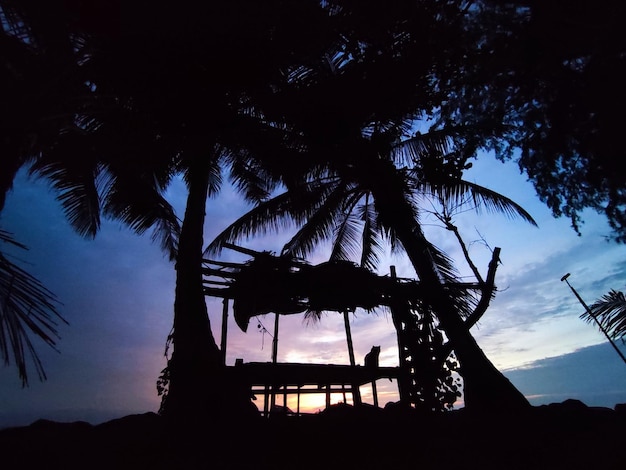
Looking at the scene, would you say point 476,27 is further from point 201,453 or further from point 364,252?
point 201,453

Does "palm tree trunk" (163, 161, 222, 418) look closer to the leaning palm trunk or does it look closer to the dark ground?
the dark ground

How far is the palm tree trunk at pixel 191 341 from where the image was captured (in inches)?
151

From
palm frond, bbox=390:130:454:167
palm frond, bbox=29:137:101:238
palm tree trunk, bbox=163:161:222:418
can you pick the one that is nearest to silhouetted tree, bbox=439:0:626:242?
palm frond, bbox=390:130:454:167

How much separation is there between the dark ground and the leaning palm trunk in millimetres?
737

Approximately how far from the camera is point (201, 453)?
Answer: 9.67 ft

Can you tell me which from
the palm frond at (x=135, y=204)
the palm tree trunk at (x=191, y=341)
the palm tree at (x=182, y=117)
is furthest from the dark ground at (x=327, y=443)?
the palm frond at (x=135, y=204)

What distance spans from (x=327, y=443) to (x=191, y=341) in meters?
2.14

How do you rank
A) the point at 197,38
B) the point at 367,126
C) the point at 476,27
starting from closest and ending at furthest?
the point at 197,38
the point at 476,27
the point at 367,126

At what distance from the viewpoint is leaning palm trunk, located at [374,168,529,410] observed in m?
5.04

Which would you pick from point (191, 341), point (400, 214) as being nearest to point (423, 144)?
point (400, 214)

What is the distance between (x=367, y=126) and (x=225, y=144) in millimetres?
3381

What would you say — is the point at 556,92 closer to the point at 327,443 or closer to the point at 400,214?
the point at 400,214

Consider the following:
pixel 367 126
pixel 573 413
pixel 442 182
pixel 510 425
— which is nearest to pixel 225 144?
pixel 367 126

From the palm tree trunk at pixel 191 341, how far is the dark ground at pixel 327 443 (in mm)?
306
